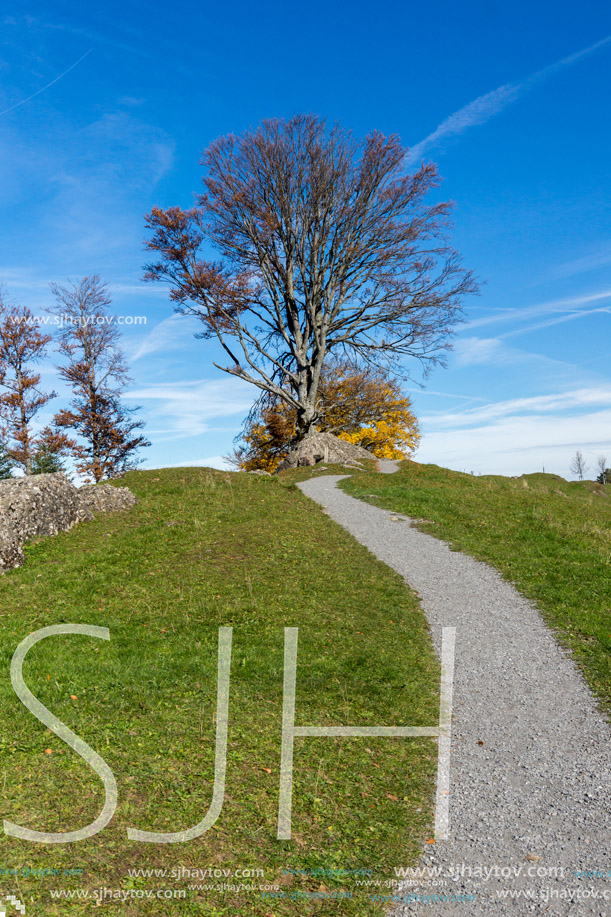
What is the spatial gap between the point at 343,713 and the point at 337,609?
3445mm

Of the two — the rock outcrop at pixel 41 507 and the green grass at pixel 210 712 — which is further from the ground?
the rock outcrop at pixel 41 507

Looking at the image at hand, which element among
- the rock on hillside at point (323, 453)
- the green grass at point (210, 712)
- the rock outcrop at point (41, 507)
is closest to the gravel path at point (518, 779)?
the green grass at point (210, 712)

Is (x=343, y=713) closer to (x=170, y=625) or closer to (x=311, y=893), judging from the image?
(x=311, y=893)

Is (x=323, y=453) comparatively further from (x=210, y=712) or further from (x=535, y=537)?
(x=210, y=712)

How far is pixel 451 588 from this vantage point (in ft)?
38.2

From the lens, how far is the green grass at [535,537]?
370 inches

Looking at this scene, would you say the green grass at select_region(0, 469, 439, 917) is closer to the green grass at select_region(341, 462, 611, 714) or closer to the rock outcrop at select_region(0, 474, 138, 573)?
the rock outcrop at select_region(0, 474, 138, 573)

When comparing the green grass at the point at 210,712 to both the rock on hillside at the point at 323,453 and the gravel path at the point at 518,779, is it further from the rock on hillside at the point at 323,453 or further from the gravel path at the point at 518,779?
the rock on hillside at the point at 323,453

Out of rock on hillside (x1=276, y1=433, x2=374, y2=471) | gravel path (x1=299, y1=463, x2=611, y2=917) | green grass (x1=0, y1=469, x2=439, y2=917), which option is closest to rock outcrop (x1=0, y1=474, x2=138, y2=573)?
green grass (x1=0, y1=469, x2=439, y2=917)

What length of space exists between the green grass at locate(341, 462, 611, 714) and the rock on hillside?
499 cm

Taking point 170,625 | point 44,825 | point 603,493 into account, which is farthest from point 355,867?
point 603,493

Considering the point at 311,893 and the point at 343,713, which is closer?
the point at 311,893

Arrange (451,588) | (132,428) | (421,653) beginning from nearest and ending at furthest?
(421,653) < (451,588) < (132,428)

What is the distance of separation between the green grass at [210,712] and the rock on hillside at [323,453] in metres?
16.9
